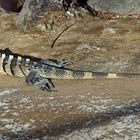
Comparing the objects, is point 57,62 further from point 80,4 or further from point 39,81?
point 80,4

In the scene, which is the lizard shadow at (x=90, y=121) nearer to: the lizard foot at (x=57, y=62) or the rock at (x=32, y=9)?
the lizard foot at (x=57, y=62)

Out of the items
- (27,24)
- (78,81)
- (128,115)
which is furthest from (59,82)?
(27,24)

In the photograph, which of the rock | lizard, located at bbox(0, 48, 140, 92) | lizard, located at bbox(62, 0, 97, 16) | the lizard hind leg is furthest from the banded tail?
lizard, located at bbox(62, 0, 97, 16)

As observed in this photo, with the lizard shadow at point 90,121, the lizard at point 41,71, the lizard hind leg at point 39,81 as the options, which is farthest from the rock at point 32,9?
the lizard shadow at point 90,121

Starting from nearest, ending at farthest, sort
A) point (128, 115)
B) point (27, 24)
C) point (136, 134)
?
point (136, 134), point (128, 115), point (27, 24)

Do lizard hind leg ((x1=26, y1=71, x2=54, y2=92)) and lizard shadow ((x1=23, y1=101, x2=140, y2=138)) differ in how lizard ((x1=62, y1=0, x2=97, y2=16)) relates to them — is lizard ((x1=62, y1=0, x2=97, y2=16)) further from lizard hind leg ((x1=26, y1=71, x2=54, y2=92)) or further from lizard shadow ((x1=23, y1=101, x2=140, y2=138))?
lizard shadow ((x1=23, y1=101, x2=140, y2=138))

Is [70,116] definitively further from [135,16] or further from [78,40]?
[135,16]
